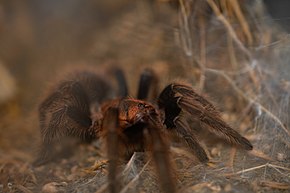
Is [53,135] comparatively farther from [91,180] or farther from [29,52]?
[29,52]

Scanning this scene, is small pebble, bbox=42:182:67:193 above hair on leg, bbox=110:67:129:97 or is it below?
below

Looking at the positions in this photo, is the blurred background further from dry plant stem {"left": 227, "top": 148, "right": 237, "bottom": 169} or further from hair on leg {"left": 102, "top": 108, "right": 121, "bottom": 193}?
hair on leg {"left": 102, "top": 108, "right": 121, "bottom": 193}

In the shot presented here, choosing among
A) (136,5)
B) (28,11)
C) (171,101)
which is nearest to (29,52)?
(28,11)

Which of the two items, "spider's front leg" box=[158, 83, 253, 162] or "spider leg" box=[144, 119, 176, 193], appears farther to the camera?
"spider's front leg" box=[158, 83, 253, 162]

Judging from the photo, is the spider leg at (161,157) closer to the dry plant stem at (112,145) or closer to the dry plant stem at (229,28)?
the dry plant stem at (112,145)

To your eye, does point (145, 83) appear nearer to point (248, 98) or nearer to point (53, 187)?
point (248, 98)

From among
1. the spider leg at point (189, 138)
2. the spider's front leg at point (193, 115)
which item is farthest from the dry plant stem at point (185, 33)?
the spider leg at point (189, 138)

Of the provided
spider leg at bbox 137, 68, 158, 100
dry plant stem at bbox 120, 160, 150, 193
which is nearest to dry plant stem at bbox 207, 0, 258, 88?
spider leg at bbox 137, 68, 158, 100
